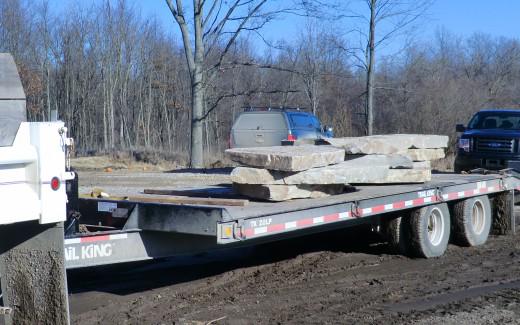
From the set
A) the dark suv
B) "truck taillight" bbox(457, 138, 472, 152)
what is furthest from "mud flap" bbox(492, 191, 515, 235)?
the dark suv

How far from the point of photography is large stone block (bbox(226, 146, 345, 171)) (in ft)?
23.1

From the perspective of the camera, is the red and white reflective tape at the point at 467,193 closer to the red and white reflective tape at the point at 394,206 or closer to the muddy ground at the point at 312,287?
the red and white reflective tape at the point at 394,206

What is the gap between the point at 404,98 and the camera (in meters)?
34.2

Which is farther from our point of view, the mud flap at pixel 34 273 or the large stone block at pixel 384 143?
the large stone block at pixel 384 143

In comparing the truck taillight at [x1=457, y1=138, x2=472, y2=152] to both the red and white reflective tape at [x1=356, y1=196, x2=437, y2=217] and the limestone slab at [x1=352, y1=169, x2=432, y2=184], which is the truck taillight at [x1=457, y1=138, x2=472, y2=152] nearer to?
the limestone slab at [x1=352, y1=169, x2=432, y2=184]

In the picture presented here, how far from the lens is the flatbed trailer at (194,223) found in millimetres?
6035

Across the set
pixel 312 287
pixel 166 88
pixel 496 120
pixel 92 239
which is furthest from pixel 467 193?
pixel 166 88

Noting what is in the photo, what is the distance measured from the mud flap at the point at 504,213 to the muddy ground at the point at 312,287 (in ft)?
3.22

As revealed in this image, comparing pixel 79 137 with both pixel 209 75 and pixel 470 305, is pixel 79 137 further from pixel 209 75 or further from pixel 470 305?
pixel 470 305

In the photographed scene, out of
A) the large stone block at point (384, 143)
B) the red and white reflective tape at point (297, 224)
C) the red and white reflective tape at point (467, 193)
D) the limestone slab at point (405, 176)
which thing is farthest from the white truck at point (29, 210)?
the red and white reflective tape at point (467, 193)

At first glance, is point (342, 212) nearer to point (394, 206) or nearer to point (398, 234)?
point (394, 206)

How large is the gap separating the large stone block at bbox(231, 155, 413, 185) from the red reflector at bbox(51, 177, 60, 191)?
10.2 feet

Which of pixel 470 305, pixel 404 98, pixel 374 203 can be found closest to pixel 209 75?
pixel 404 98

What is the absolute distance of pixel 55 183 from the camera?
4.29 m
